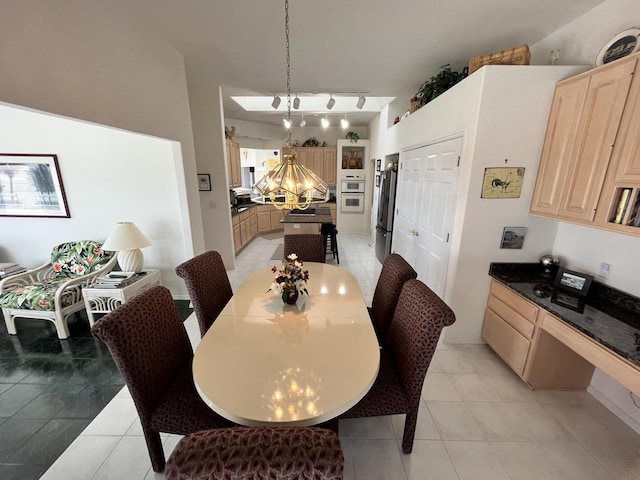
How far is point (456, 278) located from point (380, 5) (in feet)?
7.66

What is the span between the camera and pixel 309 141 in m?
6.84

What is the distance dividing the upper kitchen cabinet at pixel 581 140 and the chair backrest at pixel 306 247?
1930 millimetres

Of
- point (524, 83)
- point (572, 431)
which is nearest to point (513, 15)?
point (524, 83)

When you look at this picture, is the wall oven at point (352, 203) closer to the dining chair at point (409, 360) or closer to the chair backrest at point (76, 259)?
the chair backrest at point (76, 259)

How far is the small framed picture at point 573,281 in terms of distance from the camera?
1832mm

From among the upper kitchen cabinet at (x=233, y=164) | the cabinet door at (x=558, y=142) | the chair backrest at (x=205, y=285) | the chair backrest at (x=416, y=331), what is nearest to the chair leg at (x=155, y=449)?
the chair backrest at (x=205, y=285)

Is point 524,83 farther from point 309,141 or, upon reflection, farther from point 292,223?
point 309,141

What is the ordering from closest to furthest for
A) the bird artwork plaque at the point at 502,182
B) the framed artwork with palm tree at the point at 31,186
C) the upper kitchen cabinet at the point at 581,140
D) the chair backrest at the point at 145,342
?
the chair backrest at the point at 145,342 < the upper kitchen cabinet at the point at 581,140 < the bird artwork plaque at the point at 502,182 < the framed artwork with palm tree at the point at 31,186

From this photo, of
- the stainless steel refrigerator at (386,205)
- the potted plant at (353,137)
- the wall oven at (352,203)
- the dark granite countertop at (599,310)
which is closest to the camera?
the dark granite countertop at (599,310)

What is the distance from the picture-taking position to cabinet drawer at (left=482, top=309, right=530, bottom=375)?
1986mm

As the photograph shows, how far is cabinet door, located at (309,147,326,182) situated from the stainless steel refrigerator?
248 cm

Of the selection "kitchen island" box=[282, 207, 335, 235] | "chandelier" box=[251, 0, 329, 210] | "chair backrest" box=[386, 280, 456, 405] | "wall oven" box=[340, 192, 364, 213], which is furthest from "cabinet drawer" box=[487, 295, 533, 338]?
"wall oven" box=[340, 192, 364, 213]

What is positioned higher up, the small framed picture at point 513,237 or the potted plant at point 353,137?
the potted plant at point 353,137

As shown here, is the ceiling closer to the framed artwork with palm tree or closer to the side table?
the framed artwork with palm tree
